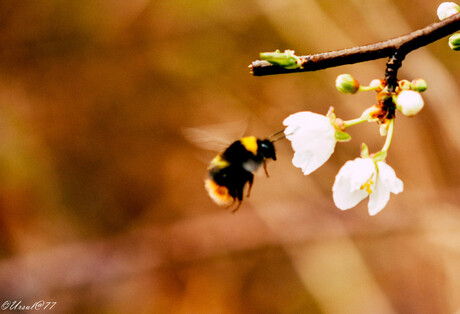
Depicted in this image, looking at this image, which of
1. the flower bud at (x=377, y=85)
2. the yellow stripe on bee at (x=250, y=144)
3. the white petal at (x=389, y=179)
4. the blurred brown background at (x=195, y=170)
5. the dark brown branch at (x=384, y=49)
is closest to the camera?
the dark brown branch at (x=384, y=49)

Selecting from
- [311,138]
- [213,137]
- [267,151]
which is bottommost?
[311,138]

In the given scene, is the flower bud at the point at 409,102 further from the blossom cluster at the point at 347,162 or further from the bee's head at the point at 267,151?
the bee's head at the point at 267,151

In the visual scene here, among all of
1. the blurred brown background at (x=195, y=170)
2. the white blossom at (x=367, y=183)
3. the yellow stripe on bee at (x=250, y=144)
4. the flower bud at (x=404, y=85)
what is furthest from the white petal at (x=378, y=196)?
the blurred brown background at (x=195, y=170)

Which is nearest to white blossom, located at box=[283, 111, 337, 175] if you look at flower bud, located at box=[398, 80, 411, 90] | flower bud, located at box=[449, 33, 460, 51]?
flower bud, located at box=[398, 80, 411, 90]

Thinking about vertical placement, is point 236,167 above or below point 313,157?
above

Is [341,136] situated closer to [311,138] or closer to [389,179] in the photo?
[311,138]

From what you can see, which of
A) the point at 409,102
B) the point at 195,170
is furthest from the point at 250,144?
the point at 195,170

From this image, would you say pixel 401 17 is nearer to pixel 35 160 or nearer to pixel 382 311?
pixel 382 311
